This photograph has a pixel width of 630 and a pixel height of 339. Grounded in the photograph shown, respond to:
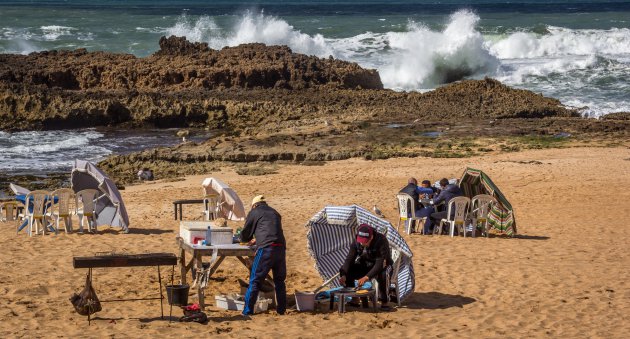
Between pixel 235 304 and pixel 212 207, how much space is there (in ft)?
17.8

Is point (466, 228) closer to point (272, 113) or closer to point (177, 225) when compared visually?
point (177, 225)

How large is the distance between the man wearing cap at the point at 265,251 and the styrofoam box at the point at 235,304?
110 millimetres

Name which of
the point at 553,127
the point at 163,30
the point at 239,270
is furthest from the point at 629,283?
the point at 163,30

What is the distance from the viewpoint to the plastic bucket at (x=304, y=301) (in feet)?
36.2

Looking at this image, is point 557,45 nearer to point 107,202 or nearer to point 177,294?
point 107,202

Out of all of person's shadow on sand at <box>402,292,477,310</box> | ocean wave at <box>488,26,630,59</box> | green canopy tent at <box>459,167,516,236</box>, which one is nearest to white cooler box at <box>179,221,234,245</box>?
person's shadow on sand at <box>402,292,477,310</box>

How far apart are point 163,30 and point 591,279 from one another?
5487cm

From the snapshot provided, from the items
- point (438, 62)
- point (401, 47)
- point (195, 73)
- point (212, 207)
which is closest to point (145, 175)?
point (212, 207)

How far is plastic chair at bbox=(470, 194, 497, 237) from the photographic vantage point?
52.0ft

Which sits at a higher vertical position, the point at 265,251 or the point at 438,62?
the point at 438,62

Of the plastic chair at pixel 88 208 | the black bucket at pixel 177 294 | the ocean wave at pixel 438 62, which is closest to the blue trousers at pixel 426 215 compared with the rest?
the plastic chair at pixel 88 208

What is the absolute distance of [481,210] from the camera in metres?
15.9

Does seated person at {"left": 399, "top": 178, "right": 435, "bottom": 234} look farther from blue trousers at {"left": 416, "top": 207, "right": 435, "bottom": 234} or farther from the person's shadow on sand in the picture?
the person's shadow on sand

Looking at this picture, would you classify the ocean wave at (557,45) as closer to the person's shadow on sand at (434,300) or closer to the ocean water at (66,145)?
the ocean water at (66,145)
